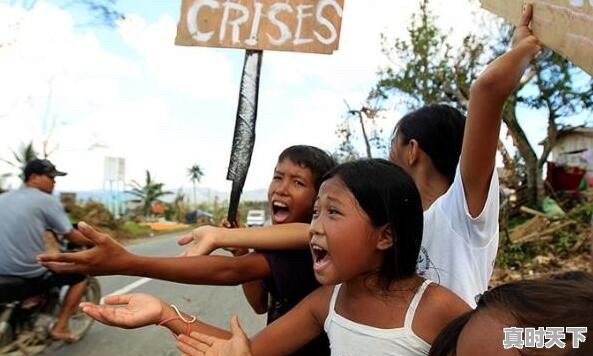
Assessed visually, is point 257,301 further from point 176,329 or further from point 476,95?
point 476,95

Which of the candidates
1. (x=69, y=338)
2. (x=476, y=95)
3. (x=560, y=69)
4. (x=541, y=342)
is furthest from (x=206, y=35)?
(x=560, y=69)

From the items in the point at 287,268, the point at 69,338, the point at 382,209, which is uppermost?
the point at 382,209

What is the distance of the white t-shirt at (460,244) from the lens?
1497mm

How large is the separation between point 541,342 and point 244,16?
59.3 inches

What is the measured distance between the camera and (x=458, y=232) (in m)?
1.55

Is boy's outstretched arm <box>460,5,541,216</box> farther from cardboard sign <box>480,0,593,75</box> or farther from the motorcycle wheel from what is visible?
the motorcycle wheel

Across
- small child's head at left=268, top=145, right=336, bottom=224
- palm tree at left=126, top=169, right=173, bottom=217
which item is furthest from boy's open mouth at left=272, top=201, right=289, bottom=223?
palm tree at left=126, top=169, right=173, bottom=217

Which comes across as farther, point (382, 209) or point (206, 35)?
point (206, 35)

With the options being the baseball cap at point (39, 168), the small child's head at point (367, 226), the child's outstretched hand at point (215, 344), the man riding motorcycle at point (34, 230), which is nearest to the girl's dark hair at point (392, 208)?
the small child's head at point (367, 226)

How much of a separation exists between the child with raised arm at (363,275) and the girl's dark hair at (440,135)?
311 mm

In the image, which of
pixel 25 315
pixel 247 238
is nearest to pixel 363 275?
pixel 247 238

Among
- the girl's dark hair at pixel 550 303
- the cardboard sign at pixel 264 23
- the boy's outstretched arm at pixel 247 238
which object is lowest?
the boy's outstretched arm at pixel 247 238

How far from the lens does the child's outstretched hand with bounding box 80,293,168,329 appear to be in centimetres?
139

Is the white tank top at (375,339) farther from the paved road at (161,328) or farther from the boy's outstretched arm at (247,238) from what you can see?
the paved road at (161,328)
